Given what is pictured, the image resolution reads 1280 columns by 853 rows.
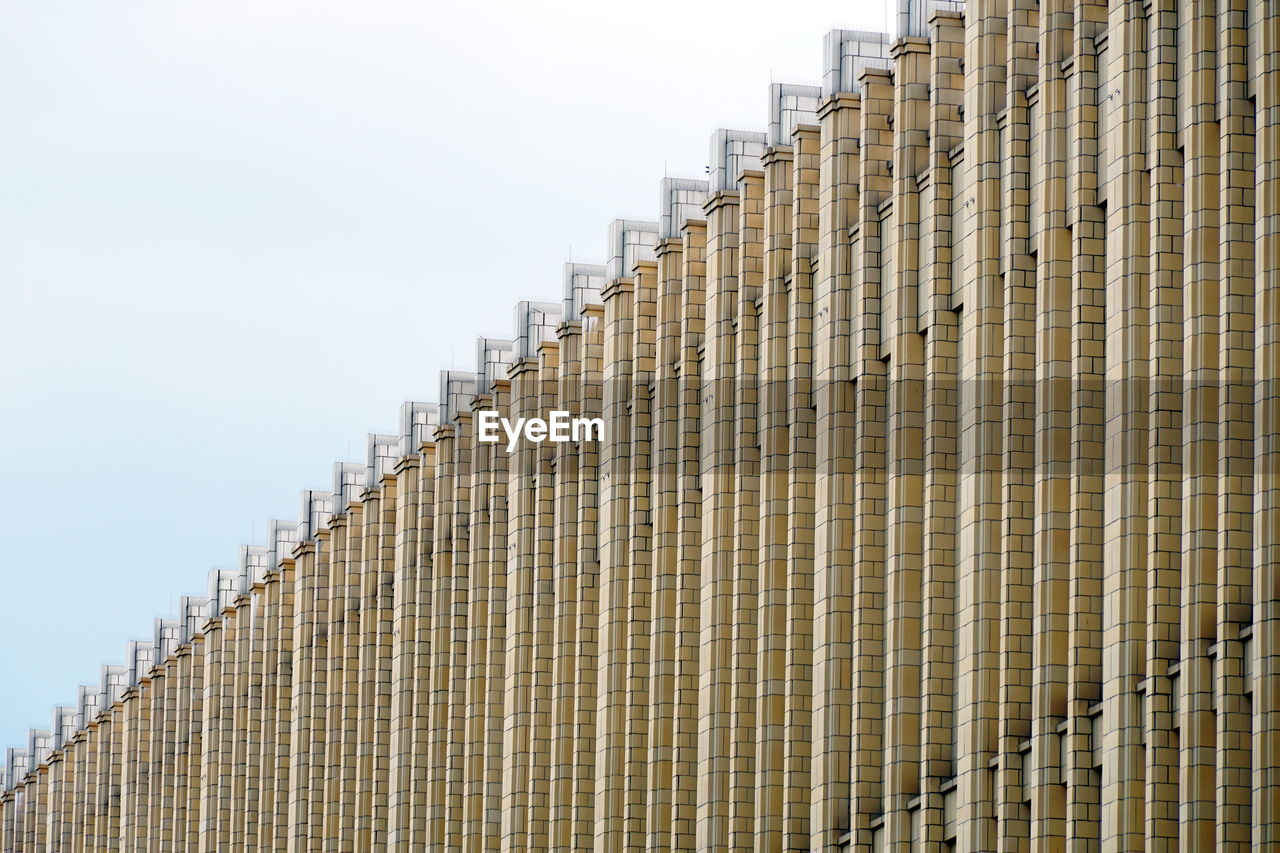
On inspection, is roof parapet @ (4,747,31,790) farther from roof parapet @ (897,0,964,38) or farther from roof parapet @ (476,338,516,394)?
roof parapet @ (897,0,964,38)

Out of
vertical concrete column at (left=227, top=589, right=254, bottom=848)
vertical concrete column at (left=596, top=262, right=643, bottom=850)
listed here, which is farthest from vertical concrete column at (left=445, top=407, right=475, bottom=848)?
vertical concrete column at (left=227, top=589, right=254, bottom=848)

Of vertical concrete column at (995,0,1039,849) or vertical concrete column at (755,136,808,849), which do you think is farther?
vertical concrete column at (755,136,808,849)

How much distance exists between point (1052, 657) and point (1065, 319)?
6.02 metres

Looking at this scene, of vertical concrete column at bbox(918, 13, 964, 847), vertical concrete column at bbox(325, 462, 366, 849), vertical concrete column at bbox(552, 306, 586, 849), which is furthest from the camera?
vertical concrete column at bbox(325, 462, 366, 849)

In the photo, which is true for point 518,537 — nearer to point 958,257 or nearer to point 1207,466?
point 958,257

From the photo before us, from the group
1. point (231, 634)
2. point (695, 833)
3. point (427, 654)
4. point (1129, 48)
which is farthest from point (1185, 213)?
point (231, 634)

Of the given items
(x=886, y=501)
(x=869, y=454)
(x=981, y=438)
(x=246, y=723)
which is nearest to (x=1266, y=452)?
(x=981, y=438)

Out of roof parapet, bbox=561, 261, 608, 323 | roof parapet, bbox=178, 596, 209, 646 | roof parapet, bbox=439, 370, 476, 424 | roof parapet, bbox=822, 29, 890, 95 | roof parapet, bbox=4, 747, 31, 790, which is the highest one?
roof parapet, bbox=822, 29, 890, 95

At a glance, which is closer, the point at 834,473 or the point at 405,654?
the point at 834,473

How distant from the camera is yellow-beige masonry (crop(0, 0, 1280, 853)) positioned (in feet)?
140

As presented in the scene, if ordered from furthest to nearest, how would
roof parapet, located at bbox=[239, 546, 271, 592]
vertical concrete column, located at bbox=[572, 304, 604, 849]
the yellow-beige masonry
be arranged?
roof parapet, located at bbox=[239, 546, 271, 592], vertical concrete column, located at bbox=[572, 304, 604, 849], the yellow-beige masonry

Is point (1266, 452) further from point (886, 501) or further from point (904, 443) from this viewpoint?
point (886, 501)

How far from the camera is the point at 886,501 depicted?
53.5 m

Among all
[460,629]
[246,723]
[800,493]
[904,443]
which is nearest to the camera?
[904,443]
